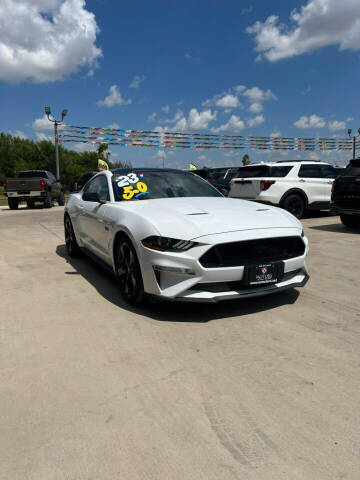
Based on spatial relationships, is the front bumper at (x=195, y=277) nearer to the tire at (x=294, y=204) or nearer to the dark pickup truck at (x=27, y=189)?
the tire at (x=294, y=204)

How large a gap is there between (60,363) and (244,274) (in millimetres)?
1598

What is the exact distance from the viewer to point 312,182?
1055 centimetres

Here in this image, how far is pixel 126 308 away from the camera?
373 cm

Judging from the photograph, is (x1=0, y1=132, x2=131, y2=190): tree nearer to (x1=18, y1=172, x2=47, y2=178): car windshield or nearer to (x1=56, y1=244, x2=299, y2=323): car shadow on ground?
(x1=18, y1=172, x2=47, y2=178): car windshield

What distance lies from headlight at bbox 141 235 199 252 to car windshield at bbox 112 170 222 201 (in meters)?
1.28

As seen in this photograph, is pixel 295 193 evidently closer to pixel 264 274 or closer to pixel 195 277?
pixel 264 274

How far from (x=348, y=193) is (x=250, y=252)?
566cm

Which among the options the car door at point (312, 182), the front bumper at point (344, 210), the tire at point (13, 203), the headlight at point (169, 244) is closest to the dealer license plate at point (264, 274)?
the headlight at point (169, 244)

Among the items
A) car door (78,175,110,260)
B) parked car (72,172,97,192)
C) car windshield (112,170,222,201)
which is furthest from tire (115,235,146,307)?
parked car (72,172,97,192)

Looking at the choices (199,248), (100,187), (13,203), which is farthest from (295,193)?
(13,203)

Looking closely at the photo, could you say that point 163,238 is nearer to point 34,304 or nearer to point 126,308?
point 126,308

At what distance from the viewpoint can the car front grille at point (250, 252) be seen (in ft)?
10.6

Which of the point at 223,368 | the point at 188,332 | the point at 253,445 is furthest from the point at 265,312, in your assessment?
the point at 253,445

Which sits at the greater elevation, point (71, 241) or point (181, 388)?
point (71, 241)
